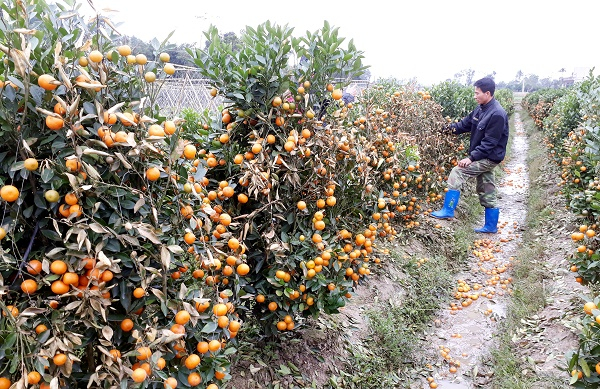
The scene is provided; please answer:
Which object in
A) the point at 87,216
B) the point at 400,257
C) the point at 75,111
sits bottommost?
the point at 400,257

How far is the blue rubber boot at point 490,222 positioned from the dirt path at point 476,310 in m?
0.09

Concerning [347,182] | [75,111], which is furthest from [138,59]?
[347,182]

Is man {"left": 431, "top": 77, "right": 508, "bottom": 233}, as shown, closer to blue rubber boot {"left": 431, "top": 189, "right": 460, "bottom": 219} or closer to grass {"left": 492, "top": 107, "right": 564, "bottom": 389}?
blue rubber boot {"left": 431, "top": 189, "right": 460, "bottom": 219}

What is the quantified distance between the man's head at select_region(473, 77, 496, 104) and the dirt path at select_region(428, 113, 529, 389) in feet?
7.06

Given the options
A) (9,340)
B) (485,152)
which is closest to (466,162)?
(485,152)

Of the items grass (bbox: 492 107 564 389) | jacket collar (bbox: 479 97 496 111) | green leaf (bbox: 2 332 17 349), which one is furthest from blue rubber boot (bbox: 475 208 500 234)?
green leaf (bbox: 2 332 17 349)

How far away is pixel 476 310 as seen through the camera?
4.58m

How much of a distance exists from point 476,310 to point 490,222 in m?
2.48

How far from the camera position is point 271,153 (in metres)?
2.55

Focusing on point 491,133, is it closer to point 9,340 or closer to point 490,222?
point 490,222

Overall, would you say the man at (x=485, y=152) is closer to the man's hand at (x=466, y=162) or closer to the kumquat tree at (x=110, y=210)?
the man's hand at (x=466, y=162)

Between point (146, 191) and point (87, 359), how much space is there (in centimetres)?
68

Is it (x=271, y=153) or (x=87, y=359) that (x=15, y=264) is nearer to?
(x=87, y=359)

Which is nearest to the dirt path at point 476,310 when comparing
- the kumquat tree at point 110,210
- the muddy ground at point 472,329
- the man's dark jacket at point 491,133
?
the muddy ground at point 472,329
